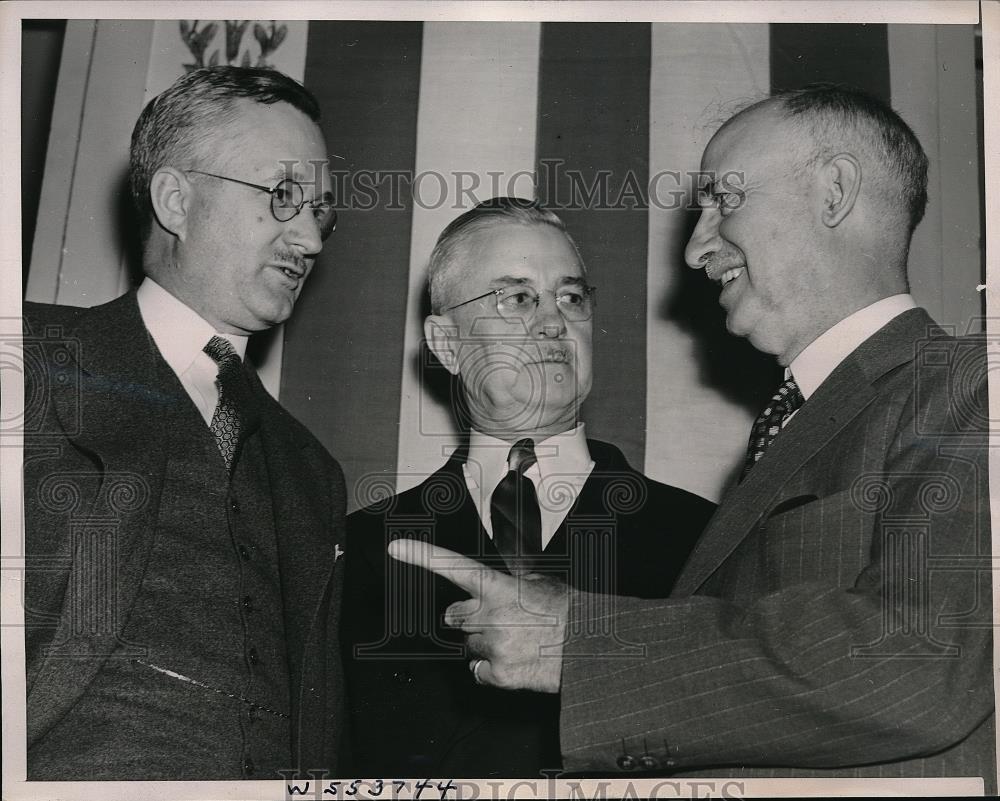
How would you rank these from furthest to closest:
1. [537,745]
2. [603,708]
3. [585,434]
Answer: [585,434]
[537,745]
[603,708]

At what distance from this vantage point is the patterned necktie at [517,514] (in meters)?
2.41

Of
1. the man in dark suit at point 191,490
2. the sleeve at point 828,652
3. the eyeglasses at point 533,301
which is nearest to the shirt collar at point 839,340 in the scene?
the sleeve at point 828,652

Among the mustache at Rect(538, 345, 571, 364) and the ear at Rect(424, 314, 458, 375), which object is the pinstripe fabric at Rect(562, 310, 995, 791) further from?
the ear at Rect(424, 314, 458, 375)

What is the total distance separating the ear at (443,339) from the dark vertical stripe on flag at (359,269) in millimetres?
69

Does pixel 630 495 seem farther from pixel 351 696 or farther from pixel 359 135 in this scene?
pixel 359 135

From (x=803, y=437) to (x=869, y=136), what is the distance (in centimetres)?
70

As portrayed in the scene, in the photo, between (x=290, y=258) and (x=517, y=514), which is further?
(x=290, y=258)

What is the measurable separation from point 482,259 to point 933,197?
1.00 metres

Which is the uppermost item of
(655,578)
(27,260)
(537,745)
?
(27,260)

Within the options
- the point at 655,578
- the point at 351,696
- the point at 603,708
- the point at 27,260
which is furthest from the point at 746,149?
the point at 27,260

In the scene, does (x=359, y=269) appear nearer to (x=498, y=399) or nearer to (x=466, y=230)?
(x=466, y=230)

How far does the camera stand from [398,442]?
2.52 metres

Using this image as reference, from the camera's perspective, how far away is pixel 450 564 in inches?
94.3

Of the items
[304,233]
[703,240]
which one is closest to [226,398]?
[304,233]
